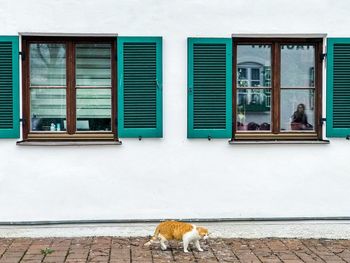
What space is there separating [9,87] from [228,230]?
322 cm

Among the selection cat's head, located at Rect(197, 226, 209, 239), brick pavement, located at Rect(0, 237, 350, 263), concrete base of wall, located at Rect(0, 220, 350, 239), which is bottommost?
brick pavement, located at Rect(0, 237, 350, 263)

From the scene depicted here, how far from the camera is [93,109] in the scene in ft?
24.4

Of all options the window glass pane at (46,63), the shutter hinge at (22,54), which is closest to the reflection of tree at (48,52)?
the window glass pane at (46,63)

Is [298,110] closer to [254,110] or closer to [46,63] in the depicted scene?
[254,110]

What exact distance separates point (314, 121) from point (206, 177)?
159cm

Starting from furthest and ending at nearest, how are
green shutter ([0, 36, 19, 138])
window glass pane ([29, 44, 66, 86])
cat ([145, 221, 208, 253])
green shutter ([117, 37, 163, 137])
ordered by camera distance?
window glass pane ([29, 44, 66, 86]) < green shutter ([117, 37, 163, 137]) < green shutter ([0, 36, 19, 138]) < cat ([145, 221, 208, 253])

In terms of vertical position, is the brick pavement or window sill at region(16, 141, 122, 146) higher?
window sill at region(16, 141, 122, 146)

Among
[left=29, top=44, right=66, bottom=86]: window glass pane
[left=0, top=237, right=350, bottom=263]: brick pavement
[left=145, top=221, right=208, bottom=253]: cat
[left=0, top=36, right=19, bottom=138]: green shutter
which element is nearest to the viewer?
[left=0, top=237, right=350, bottom=263]: brick pavement

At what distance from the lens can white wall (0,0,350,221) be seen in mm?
7211

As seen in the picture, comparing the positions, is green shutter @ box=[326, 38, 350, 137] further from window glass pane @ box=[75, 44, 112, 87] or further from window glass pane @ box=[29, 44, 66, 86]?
window glass pane @ box=[29, 44, 66, 86]

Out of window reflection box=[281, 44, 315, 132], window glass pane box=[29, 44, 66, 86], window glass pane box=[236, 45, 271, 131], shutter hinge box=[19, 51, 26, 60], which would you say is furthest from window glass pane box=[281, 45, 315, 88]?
shutter hinge box=[19, 51, 26, 60]

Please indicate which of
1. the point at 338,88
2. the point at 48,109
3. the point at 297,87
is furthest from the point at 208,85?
the point at 48,109

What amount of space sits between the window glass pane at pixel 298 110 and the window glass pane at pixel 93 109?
2252 mm

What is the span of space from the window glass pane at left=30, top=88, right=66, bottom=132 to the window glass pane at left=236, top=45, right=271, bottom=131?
2241mm
